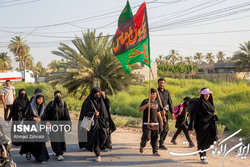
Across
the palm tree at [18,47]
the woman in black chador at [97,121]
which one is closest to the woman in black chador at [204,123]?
the woman in black chador at [97,121]

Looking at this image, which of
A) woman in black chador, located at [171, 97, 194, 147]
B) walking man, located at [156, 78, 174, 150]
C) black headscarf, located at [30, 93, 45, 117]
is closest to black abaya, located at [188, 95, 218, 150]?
walking man, located at [156, 78, 174, 150]

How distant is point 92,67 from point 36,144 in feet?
42.0

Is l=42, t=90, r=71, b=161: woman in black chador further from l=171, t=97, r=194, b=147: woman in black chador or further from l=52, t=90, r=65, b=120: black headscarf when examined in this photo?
l=171, t=97, r=194, b=147: woman in black chador

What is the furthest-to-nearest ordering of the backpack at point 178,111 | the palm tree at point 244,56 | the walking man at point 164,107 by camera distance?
the palm tree at point 244,56 < the backpack at point 178,111 < the walking man at point 164,107

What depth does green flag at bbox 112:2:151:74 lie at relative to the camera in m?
7.18

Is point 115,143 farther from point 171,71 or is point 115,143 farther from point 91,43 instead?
point 171,71

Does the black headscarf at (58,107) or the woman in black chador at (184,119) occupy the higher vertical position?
the black headscarf at (58,107)

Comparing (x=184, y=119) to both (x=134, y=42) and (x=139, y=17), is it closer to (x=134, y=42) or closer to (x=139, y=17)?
(x=134, y=42)

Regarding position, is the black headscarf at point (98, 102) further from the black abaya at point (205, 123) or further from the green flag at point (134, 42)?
the black abaya at point (205, 123)

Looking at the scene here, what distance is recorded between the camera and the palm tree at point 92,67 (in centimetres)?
1797

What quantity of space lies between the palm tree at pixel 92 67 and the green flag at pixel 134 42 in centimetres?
988

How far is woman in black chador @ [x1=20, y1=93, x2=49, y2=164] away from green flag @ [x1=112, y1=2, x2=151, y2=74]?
234 centimetres

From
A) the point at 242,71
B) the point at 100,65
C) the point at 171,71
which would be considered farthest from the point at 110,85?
the point at 171,71

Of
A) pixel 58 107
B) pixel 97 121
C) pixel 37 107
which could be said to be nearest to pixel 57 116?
pixel 58 107
